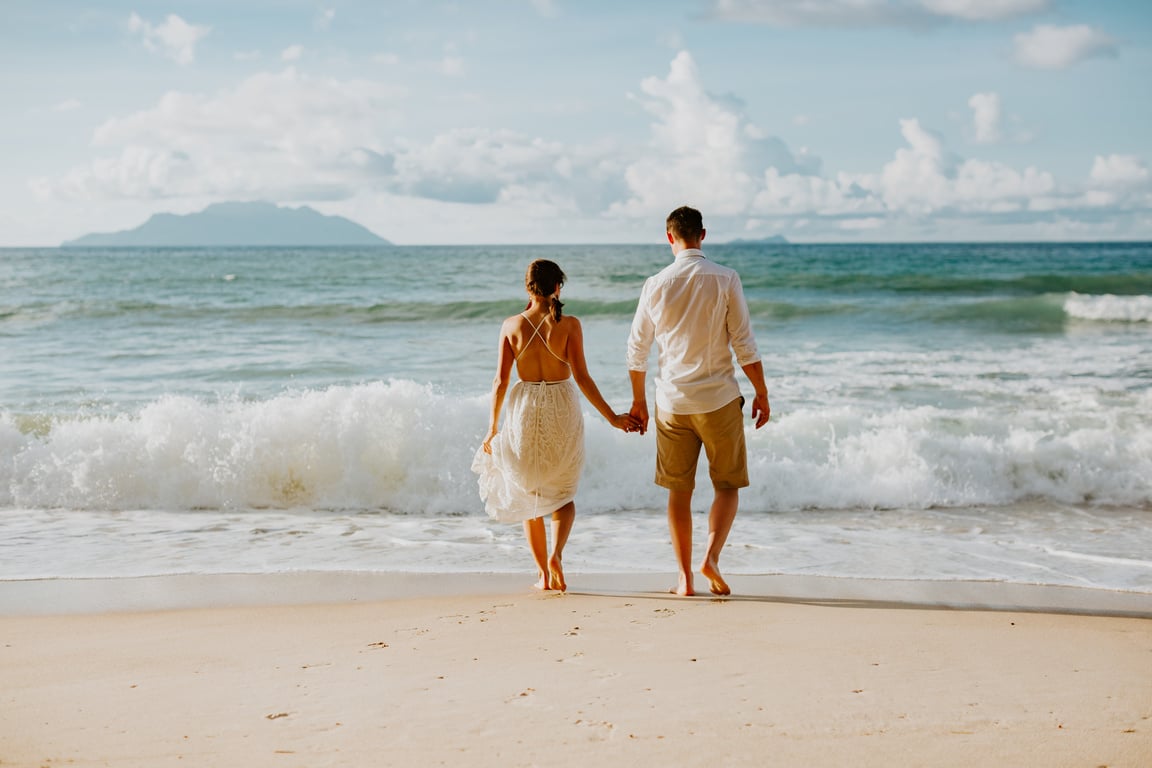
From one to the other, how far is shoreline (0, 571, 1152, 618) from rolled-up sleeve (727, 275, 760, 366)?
1.31 meters

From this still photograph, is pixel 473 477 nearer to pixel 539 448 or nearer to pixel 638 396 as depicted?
pixel 539 448

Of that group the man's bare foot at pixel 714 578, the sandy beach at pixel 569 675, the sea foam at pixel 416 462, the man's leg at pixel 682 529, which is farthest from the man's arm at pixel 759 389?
the sea foam at pixel 416 462

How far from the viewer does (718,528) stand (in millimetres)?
4906

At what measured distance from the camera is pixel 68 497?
25.1 ft

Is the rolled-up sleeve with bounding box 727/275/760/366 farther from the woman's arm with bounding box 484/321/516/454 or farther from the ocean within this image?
the ocean

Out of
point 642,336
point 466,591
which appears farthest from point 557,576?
point 642,336

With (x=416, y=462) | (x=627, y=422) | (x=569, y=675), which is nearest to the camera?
(x=569, y=675)

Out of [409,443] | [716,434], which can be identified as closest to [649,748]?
[716,434]

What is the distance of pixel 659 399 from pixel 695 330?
452 mm

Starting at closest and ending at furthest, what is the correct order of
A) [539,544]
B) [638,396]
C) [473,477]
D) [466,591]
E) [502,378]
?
[638,396], [502,378], [539,544], [466,591], [473,477]

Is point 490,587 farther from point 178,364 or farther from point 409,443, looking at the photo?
point 178,364

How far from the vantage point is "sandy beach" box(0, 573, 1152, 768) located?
2.88m

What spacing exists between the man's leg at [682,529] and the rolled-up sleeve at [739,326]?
802 mm

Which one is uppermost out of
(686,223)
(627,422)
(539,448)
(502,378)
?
(686,223)
